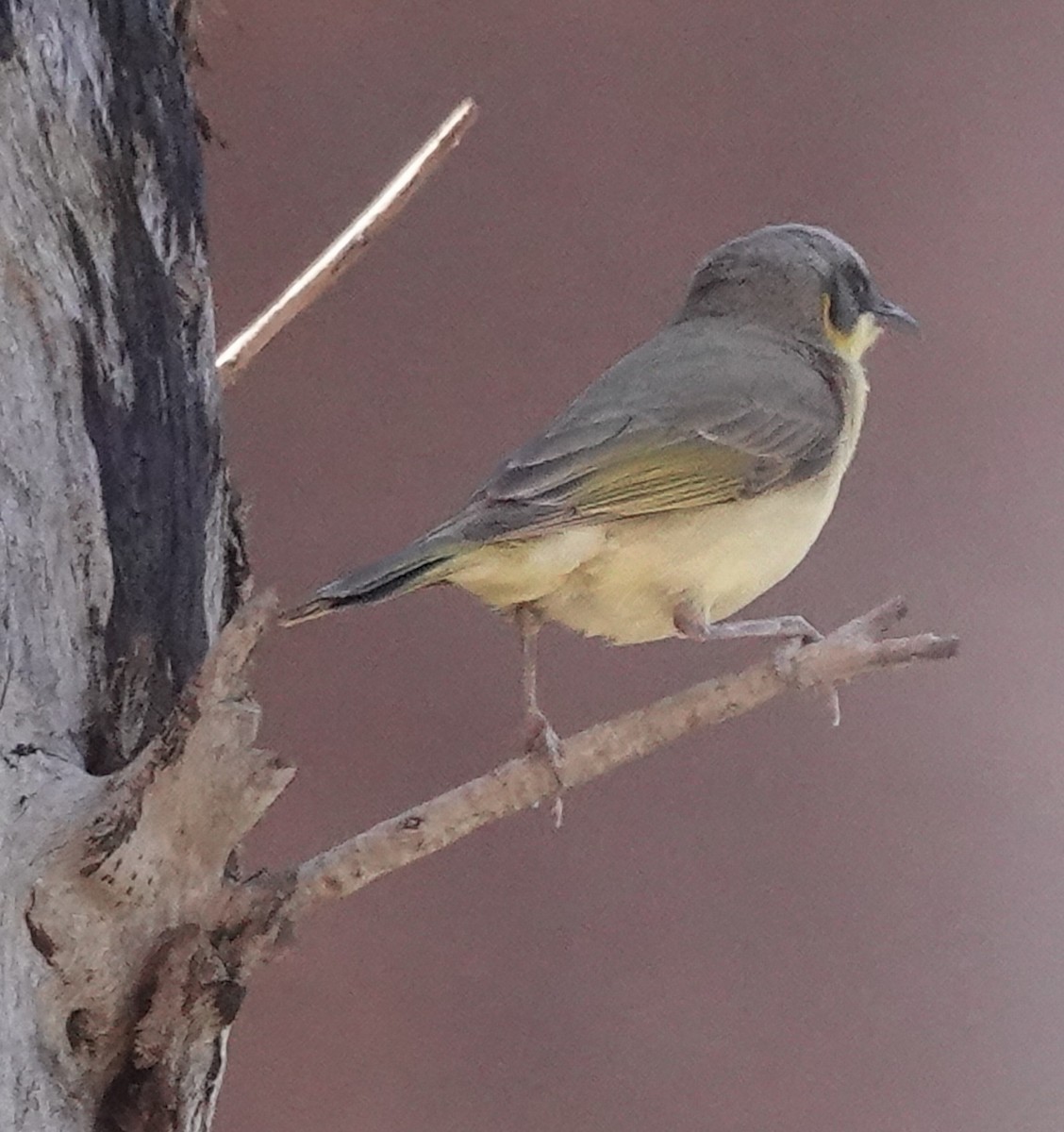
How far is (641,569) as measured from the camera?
1144mm

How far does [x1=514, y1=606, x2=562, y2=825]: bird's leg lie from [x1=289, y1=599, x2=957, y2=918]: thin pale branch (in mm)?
18

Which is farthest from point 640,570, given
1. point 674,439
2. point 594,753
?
→ point 594,753

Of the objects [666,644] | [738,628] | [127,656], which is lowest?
[127,656]

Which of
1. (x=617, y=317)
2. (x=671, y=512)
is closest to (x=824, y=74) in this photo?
(x=617, y=317)

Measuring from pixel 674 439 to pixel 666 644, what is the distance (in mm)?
948

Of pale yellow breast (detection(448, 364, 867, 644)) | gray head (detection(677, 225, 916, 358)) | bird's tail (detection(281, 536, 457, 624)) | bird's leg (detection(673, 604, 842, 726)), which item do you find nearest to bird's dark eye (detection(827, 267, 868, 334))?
gray head (detection(677, 225, 916, 358))

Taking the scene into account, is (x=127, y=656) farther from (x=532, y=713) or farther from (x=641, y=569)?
(x=641, y=569)

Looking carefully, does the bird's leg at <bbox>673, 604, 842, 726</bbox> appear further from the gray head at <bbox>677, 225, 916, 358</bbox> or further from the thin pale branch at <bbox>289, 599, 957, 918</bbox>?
the gray head at <bbox>677, 225, 916, 358</bbox>

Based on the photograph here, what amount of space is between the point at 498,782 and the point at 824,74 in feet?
5.55

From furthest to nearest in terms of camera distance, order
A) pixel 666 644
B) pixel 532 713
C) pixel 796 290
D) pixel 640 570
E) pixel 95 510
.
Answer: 1. pixel 666 644
2. pixel 796 290
3. pixel 640 570
4. pixel 532 713
5. pixel 95 510

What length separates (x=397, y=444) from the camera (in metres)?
2.26

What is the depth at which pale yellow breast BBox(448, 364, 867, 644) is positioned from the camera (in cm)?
110

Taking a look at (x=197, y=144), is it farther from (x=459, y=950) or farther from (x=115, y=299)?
(x=459, y=950)

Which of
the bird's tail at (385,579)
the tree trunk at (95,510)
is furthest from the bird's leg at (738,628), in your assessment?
the tree trunk at (95,510)
